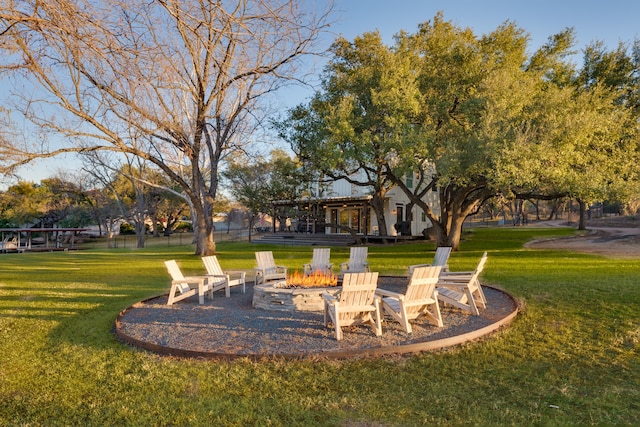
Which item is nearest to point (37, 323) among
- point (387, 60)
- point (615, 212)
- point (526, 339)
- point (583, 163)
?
point (526, 339)

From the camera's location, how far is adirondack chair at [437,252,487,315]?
23.4ft

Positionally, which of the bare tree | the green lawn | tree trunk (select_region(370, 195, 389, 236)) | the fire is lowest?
the green lawn

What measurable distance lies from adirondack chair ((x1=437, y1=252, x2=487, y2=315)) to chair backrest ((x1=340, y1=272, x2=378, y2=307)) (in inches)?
68.5

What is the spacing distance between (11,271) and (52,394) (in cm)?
1433

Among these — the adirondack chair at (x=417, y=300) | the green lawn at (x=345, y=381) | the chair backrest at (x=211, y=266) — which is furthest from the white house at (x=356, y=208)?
the green lawn at (x=345, y=381)

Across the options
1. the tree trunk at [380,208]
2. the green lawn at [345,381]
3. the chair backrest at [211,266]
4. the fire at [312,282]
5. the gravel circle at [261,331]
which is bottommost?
the green lawn at [345,381]

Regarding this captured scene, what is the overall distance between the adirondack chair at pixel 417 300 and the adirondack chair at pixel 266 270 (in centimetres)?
400

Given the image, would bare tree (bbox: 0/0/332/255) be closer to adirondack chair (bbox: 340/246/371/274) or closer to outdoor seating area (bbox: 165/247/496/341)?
outdoor seating area (bbox: 165/247/496/341)

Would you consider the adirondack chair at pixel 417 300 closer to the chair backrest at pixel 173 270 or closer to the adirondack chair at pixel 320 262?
the adirondack chair at pixel 320 262

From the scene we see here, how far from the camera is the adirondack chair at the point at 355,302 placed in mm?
5980

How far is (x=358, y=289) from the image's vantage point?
6.04 meters

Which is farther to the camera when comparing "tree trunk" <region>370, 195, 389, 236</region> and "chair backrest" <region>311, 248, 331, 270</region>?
"tree trunk" <region>370, 195, 389, 236</region>

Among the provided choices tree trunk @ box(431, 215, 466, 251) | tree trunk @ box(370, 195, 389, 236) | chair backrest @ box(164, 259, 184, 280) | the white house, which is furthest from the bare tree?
the white house

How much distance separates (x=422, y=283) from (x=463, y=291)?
2010 mm
